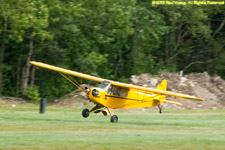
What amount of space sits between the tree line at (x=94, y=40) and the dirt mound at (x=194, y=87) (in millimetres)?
3880

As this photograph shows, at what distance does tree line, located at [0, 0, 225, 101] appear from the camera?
31.7 meters

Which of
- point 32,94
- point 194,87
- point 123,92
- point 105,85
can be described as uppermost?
point 105,85

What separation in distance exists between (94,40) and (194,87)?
31.5ft

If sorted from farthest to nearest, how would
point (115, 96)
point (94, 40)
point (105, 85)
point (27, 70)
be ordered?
point (94, 40)
point (27, 70)
point (115, 96)
point (105, 85)

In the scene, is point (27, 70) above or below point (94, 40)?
below

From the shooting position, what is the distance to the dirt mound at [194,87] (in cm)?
3519

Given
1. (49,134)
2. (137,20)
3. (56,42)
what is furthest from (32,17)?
(49,134)

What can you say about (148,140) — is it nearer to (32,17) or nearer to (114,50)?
(32,17)

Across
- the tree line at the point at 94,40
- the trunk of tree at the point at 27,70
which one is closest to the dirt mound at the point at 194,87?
the tree line at the point at 94,40

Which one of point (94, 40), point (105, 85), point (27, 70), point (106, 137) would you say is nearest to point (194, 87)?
point (94, 40)

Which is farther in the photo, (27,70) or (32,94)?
(27,70)

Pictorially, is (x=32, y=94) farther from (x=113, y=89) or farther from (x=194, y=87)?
(x=113, y=89)

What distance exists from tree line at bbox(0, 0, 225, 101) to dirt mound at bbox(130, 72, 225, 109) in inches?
153

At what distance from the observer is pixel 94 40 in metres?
38.8
